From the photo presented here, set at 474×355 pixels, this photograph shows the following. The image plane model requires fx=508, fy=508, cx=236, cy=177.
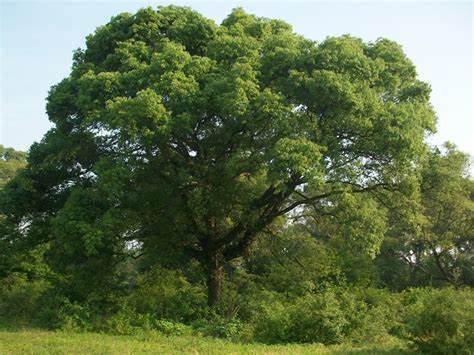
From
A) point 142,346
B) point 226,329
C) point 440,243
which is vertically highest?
point 440,243

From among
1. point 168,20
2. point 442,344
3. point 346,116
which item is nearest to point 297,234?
point 346,116

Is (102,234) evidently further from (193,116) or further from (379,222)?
(379,222)

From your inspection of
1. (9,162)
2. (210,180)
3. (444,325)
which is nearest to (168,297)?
(210,180)

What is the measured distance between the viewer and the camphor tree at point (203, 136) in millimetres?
13641

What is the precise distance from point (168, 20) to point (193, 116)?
4.68m

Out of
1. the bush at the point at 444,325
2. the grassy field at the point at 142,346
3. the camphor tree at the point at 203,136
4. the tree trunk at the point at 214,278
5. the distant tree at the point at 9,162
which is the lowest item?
the grassy field at the point at 142,346

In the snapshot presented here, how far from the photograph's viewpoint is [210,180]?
16062 millimetres

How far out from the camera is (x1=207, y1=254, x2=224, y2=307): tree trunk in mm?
17500

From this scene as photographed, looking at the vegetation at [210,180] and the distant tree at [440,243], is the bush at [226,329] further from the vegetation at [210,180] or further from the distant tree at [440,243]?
the distant tree at [440,243]

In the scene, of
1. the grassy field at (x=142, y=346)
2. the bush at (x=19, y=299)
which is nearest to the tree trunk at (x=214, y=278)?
the grassy field at (x=142, y=346)

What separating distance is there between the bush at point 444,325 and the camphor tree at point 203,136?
4434 millimetres

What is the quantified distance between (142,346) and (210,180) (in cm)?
660

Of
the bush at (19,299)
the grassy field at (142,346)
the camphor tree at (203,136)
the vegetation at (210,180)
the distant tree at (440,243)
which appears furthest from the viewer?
the distant tree at (440,243)

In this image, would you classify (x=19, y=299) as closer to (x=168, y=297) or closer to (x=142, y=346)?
(x=168, y=297)
